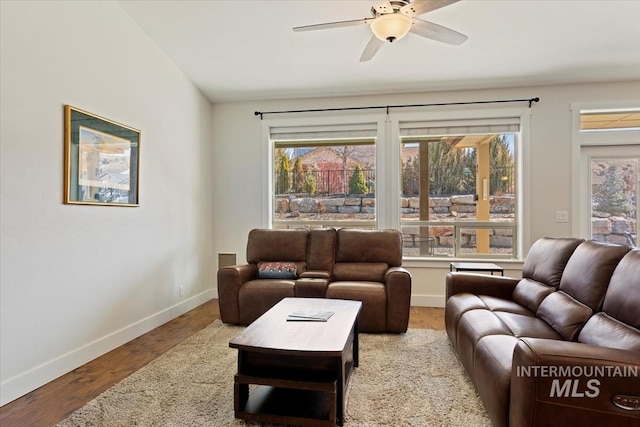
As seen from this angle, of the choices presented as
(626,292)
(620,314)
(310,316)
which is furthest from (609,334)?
(310,316)

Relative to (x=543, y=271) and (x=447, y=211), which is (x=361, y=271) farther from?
(x=543, y=271)

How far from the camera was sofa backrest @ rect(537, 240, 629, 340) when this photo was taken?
6.47 feet

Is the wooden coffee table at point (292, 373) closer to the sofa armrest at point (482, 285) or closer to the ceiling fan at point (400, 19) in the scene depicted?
the sofa armrest at point (482, 285)

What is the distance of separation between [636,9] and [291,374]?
398 cm

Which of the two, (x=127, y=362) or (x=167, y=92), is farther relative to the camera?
(x=167, y=92)

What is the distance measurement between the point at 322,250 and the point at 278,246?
509 mm

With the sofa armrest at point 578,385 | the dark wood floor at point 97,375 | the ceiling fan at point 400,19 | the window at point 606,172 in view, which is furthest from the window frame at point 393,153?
the sofa armrest at point 578,385

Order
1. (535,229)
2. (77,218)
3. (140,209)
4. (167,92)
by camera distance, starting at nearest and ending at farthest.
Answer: (77,218) < (140,209) < (167,92) < (535,229)

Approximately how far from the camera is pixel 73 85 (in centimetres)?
266

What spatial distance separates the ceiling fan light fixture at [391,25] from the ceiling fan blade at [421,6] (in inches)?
1.4

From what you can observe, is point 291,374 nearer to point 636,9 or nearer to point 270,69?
point 270,69

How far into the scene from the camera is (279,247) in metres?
4.02

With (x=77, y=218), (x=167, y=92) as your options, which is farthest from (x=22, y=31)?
(x=167, y=92)

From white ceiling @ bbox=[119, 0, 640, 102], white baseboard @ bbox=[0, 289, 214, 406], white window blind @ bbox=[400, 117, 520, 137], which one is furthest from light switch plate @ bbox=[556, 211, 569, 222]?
white baseboard @ bbox=[0, 289, 214, 406]
